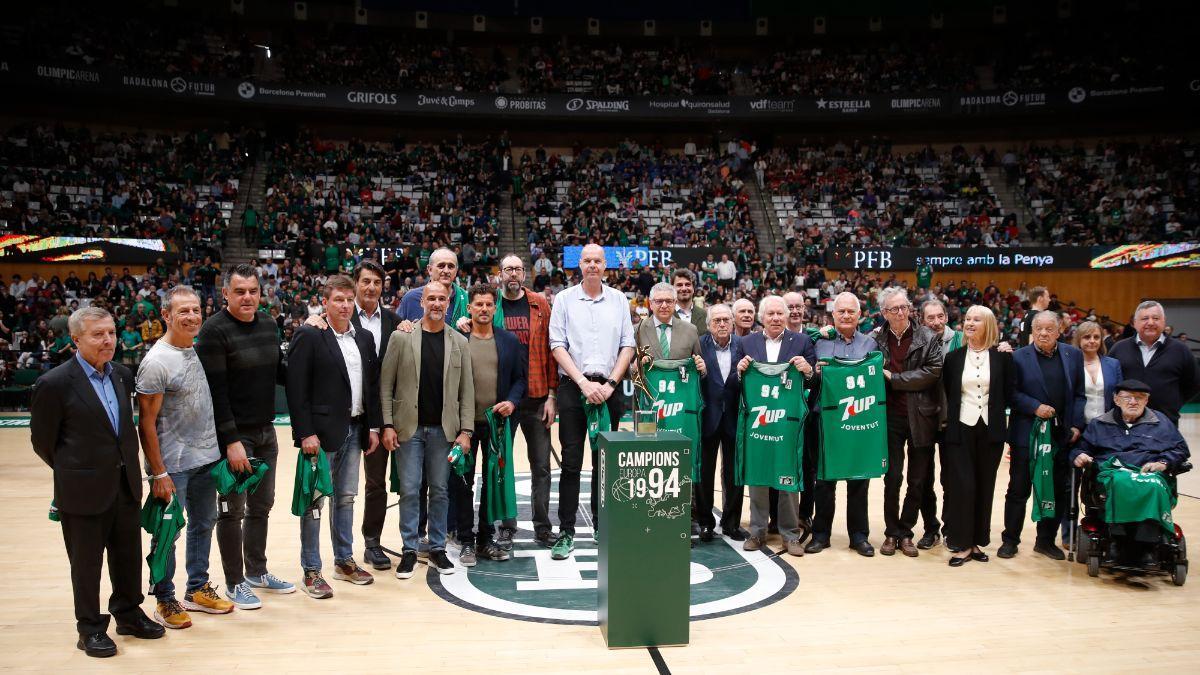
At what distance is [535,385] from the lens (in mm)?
5590

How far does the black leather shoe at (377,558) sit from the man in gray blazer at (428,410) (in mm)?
206

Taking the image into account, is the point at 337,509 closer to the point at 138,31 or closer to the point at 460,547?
the point at 460,547

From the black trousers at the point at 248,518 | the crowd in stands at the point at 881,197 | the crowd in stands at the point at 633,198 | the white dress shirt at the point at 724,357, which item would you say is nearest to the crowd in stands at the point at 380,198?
the crowd in stands at the point at 633,198

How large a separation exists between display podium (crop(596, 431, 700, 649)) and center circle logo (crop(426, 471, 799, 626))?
16.6 inches

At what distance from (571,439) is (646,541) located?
5.26 feet

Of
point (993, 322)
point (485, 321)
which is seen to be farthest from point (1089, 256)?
point (485, 321)

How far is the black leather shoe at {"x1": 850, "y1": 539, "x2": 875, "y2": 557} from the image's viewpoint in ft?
18.6

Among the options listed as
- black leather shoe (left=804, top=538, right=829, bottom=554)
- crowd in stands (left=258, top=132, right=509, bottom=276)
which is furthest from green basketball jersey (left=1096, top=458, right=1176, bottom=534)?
crowd in stands (left=258, top=132, right=509, bottom=276)

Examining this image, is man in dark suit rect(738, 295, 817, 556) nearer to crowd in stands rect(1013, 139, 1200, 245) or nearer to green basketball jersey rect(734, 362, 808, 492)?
green basketball jersey rect(734, 362, 808, 492)

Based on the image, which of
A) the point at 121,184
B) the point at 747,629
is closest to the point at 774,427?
the point at 747,629

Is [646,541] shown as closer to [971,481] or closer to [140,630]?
[140,630]

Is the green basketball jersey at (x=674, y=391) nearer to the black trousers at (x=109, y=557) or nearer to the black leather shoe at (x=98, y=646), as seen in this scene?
the black trousers at (x=109, y=557)

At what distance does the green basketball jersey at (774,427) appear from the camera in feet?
18.3

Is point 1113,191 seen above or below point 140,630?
above
